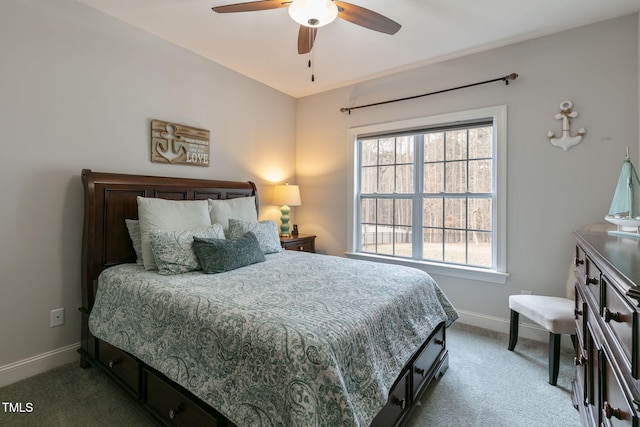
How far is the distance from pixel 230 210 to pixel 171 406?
5.49 ft

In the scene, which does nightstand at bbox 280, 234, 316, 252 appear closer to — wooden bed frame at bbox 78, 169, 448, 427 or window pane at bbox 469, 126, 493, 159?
wooden bed frame at bbox 78, 169, 448, 427

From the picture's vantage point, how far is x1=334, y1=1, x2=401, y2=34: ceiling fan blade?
1796mm

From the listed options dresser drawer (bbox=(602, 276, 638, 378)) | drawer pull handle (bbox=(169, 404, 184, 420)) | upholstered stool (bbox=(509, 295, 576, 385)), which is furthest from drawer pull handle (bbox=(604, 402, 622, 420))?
drawer pull handle (bbox=(169, 404, 184, 420))

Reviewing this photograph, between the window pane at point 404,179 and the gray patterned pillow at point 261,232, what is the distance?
1570 millimetres

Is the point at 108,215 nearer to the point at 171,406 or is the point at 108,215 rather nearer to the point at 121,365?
the point at 121,365

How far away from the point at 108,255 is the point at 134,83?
1.47m

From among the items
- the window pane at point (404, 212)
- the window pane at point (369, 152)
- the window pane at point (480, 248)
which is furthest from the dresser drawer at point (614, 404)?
the window pane at point (369, 152)

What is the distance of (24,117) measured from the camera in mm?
2018

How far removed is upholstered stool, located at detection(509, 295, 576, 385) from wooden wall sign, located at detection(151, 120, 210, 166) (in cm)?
313

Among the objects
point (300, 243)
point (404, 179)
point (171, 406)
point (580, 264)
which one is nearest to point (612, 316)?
point (580, 264)

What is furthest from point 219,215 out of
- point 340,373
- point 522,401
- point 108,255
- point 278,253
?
point 522,401

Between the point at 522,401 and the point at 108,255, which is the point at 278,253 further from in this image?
the point at 522,401

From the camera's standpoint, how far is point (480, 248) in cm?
301

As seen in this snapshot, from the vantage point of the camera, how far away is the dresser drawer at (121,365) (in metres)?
1.71
